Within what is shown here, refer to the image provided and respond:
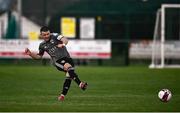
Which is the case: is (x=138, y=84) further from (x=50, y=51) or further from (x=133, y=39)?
(x=133, y=39)

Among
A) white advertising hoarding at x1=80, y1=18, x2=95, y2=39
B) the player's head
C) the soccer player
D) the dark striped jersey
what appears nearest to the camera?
the player's head

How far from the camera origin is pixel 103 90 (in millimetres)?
18719

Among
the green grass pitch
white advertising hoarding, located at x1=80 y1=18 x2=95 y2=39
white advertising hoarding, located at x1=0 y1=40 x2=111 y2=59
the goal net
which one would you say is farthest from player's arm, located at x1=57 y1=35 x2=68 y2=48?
white advertising hoarding, located at x1=80 y1=18 x2=95 y2=39

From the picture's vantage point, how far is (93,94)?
687 inches

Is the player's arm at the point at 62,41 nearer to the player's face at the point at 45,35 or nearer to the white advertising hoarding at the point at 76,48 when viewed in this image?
the player's face at the point at 45,35

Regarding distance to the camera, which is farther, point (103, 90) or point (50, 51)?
point (103, 90)

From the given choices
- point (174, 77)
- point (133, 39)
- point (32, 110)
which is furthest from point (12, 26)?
point (32, 110)

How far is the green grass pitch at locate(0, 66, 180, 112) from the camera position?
1416 cm

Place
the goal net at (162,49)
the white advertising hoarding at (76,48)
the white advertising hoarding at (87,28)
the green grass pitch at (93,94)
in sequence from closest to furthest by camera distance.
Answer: the green grass pitch at (93,94), the goal net at (162,49), the white advertising hoarding at (76,48), the white advertising hoarding at (87,28)

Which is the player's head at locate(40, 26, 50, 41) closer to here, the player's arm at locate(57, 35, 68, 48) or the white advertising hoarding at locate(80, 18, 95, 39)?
the player's arm at locate(57, 35, 68, 48)

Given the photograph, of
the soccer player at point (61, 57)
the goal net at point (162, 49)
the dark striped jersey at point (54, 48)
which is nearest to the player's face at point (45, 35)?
the soccer player at point (61, 57)

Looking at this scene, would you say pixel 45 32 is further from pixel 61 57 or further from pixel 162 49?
pixel 162 49

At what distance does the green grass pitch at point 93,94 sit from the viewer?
14157mm

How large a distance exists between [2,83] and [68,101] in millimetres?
5957
